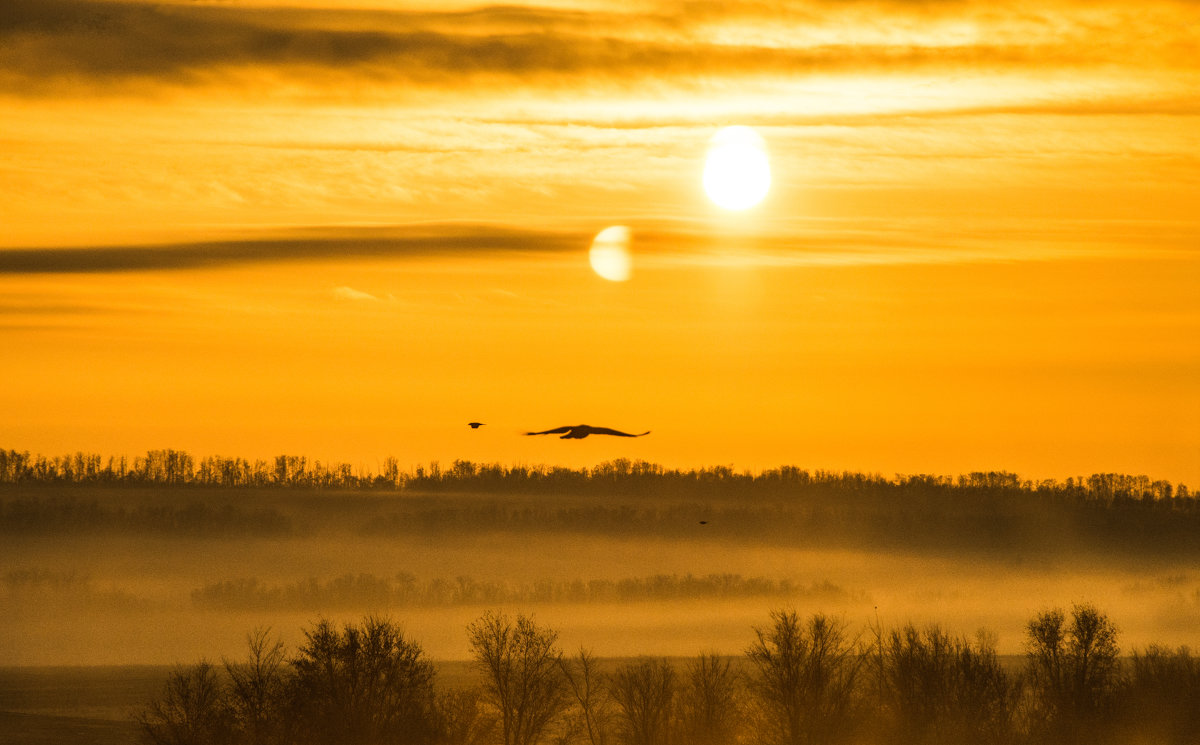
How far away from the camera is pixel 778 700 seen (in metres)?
143

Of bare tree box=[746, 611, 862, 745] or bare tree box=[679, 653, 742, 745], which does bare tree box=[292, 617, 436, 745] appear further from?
bare tree box=[746, 611, 862, 745]

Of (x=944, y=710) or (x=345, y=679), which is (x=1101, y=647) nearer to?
(x=944, y=710)

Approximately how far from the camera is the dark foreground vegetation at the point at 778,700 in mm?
122688

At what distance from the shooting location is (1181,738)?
14975 centimetres

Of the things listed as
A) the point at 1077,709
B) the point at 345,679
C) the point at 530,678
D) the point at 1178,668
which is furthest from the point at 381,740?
the point at 1178,668

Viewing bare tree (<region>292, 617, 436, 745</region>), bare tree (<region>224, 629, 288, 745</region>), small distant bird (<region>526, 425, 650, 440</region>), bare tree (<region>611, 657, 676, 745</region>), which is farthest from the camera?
bare tree (<region>611, 657, 676, 745</region>)

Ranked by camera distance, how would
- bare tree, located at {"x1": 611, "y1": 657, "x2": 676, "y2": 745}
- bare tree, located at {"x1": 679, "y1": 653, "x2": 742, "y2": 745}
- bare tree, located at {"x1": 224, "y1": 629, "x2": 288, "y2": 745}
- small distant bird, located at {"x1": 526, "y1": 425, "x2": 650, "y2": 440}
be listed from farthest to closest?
bare tree, located at {"x1": 679, "y1": 653, "x2": 742, "y2": 745}, bare tree, located at {"x1": 611, "y1": 657, "x2": 676, "y2": 745}, bare tree, located at {"x1": 224, "y1": 629, "x2": 288, "y2": 745}, small distant bird, located at {"x1": 526, "y1": 425, "x2": 650, "y2": 440}

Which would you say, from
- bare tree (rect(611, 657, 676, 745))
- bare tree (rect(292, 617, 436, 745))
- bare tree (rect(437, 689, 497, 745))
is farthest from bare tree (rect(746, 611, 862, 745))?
bare tree (rect(292, 617, 436, 745))

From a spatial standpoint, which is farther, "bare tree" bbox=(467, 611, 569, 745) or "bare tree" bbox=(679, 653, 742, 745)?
"bare tree" bbox=(679, 653, 742, 745)

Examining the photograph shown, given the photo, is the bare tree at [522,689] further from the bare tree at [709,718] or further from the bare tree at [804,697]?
the bare tree at [804,697]

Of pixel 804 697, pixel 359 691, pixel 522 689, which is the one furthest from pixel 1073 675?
pixel 359 691

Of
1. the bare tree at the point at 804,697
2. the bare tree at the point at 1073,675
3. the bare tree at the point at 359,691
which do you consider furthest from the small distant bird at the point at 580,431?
the bare tree at the point at 1073,675

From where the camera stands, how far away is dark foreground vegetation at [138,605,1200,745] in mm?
122688

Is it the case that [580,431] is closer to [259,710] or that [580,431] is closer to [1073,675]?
[259,710]
